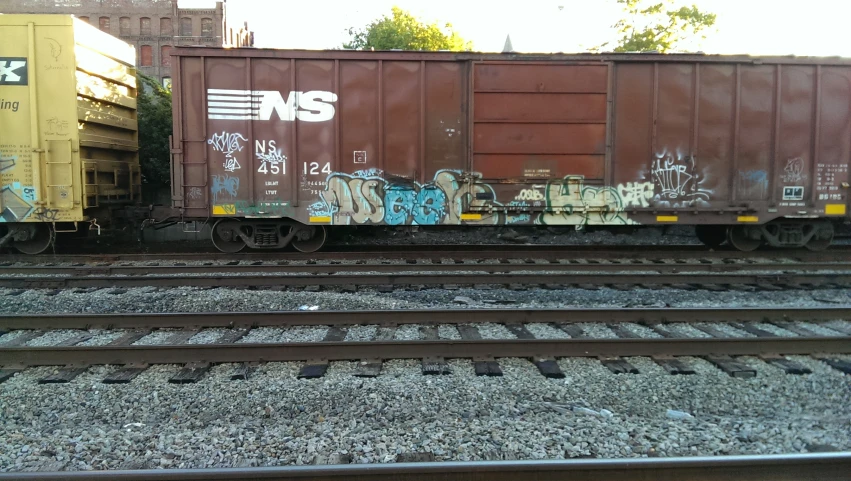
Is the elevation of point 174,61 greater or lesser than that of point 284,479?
greater

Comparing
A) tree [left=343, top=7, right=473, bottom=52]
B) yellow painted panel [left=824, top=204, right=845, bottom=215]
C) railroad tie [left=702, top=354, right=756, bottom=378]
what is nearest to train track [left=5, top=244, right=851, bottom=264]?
yellow painted panel [left=824, top=204, right=845, bottom=215]

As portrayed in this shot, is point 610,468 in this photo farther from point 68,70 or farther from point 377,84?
point 68,70

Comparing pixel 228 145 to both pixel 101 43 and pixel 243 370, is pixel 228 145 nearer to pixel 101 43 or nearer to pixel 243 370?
pixel 101 43

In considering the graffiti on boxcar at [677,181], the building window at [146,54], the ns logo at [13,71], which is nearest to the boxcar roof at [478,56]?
the graffiti on boxcar at [677,181]

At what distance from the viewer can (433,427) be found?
4.03 m

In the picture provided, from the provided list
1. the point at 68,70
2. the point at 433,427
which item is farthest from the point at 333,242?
the point at 433,427

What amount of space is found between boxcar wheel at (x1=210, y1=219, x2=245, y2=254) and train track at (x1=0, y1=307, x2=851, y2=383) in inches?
174

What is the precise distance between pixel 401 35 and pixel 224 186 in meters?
23.5

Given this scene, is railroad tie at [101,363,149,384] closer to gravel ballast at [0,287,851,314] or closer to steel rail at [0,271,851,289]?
gravel ballast at [0,287,851,314]

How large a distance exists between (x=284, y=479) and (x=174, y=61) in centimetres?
883

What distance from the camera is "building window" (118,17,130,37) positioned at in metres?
55.0

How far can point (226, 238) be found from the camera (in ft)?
35.0

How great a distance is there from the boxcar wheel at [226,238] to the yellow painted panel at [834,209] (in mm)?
10828

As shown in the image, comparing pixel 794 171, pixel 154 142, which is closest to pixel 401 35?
pixel 154 142
